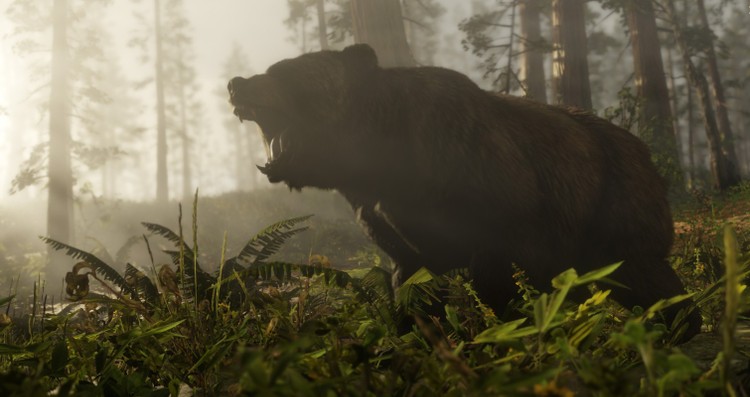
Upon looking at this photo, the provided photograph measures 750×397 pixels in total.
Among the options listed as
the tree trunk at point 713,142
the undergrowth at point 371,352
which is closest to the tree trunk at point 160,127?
the tree trunk at point 713,142

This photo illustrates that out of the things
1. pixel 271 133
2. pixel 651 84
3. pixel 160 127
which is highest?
pixel 160 127

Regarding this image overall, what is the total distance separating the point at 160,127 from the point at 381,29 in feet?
110

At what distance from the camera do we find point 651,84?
1531 centimetres

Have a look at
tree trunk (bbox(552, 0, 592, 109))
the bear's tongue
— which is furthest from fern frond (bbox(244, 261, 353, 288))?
tree trunk (bbox(552, 0, 592, 109))

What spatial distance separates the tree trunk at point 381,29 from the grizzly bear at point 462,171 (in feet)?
18.1

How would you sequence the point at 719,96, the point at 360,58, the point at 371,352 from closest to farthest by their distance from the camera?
the point at 371,352 < the point at 360,58 < the point at 719,96

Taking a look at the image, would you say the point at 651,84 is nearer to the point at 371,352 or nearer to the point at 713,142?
the point at 713,142

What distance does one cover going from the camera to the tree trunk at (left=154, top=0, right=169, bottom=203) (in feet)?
120

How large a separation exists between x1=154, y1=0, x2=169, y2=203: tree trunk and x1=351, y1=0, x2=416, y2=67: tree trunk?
30453 mm

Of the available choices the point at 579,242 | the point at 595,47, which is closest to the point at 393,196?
the point at 579,242

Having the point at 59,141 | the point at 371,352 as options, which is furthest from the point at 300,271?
the point at 59,141

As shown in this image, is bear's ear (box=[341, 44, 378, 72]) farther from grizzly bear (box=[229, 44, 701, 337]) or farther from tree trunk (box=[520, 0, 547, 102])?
tree trunk (box=[520, 0, 547, 102])

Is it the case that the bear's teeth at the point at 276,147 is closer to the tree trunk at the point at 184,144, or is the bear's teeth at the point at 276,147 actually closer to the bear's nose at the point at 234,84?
the bear's nose at the point at 234,84

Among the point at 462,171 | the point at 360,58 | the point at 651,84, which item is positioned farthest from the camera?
the point at 651,84
